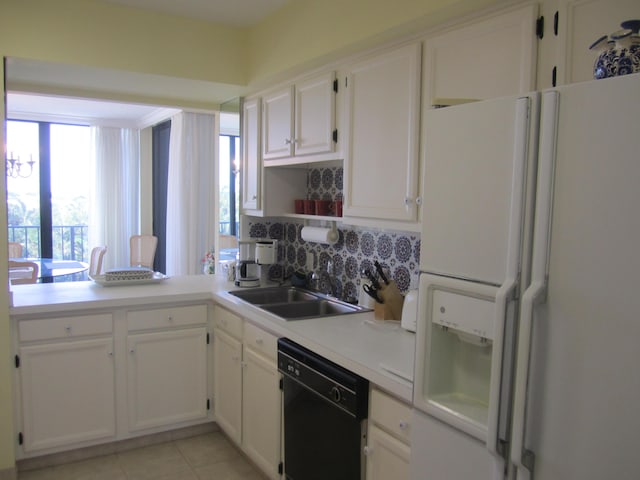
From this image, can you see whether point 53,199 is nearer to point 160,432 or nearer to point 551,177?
point 160,432

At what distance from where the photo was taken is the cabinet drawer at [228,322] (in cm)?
291

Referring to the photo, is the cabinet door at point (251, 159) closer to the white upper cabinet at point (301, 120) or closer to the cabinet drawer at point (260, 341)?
the white upper cabinet at point (301, 120)

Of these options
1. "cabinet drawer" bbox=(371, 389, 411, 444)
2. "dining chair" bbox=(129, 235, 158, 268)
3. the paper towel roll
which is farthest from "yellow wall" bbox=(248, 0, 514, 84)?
"dining chair" bbox=(129, 235, 158, 268)

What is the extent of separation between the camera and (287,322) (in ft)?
8.02

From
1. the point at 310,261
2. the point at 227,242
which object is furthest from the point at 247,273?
the point at 227,242

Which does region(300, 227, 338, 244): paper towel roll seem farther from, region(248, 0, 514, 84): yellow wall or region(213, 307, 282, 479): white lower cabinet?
region(248, 0, 514, 84): yellow wall

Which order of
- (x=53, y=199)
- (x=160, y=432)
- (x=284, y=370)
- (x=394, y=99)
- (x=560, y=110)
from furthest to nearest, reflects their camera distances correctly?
(x=53, y=199)
(x=160, y=432)
(x=284, y=370)
(x=394, y=99)
(x=560, y=110)

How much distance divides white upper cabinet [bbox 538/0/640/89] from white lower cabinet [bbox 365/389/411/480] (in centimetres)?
115

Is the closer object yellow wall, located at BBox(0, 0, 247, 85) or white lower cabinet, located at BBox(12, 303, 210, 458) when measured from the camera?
yellow wall, located at BBox(0, 0, 247, 85)

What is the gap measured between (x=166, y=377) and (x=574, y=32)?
275 cm

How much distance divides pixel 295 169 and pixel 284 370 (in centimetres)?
147

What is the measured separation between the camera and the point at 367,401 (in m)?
1.88

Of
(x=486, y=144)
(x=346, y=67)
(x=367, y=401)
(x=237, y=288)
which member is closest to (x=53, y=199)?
(x=237, y=288)

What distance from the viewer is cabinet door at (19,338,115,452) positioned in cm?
280
